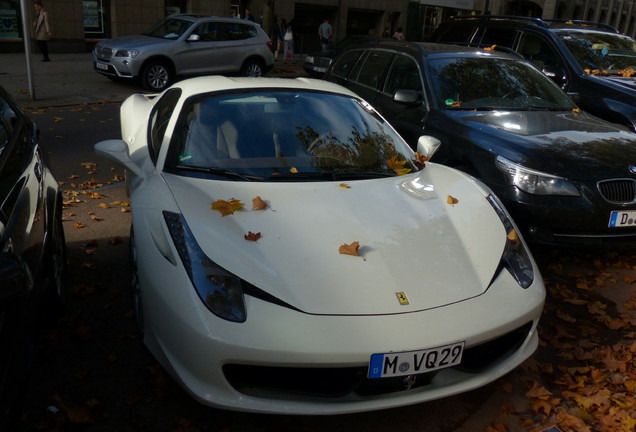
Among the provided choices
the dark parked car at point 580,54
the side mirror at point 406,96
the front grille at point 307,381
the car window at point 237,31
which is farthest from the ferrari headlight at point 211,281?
the car window at point 237,31

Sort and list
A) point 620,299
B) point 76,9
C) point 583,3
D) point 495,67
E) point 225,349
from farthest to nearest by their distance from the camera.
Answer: point 583,3 < point 76,9 < point 495,67 < point 620,299 < point 225,349

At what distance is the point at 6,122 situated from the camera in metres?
3.51

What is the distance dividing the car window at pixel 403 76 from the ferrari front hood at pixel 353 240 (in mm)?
2699

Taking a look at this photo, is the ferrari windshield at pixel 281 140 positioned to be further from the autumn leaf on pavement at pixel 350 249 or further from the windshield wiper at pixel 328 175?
the autumn leaf on pavement at pixel 350 249

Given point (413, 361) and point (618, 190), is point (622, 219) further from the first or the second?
point (413, 361)

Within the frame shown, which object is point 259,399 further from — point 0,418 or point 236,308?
point 0,418

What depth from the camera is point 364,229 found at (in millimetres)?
3117

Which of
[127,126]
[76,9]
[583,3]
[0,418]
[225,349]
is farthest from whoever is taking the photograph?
→ [583,3]

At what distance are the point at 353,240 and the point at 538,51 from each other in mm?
7088

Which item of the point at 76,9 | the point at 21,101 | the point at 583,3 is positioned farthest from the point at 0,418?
the point at 583,3

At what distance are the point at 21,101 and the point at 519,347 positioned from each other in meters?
10.7

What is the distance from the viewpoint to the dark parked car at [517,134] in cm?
459

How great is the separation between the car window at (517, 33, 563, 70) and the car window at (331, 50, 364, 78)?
2.69 m

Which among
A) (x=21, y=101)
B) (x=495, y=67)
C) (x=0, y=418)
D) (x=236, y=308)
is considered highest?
(x=495, y=67)
